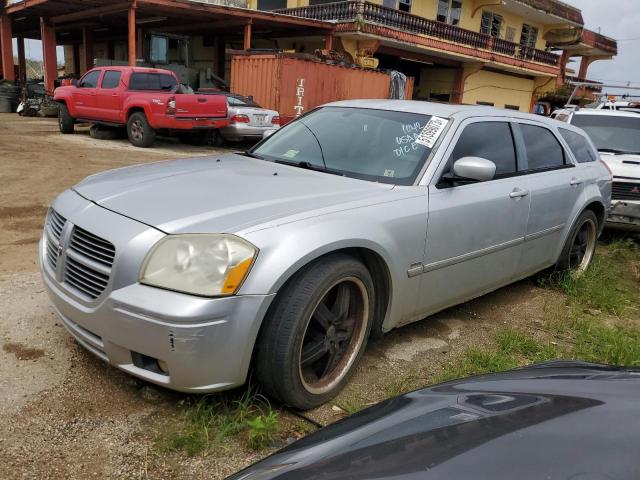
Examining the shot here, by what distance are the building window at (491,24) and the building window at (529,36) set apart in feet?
8.42

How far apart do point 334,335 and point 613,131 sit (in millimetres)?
7203

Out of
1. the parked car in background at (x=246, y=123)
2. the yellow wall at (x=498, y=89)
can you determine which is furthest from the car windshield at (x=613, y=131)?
the yellow wall at (x=498, y=89)

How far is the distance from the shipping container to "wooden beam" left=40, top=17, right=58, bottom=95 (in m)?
9.73

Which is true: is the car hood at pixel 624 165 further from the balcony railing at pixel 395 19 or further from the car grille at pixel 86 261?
the balcony railing at pixel 395 19

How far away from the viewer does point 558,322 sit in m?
4.36

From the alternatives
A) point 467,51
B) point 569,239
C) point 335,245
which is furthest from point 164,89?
point 467,51

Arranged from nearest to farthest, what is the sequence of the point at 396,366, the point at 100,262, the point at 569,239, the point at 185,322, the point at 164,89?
1. the point at 185,322
2. the point at 100,262
3. the point at 396,366
4. the point at 569,239
5. the point at 164,89

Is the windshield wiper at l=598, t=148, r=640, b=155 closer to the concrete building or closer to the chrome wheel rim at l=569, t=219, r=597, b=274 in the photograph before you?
the chrome wheel rim at l=569, t=219, r=597, b=274

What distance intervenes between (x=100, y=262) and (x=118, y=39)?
94.6ft

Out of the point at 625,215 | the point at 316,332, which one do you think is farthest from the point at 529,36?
the point at 316,332

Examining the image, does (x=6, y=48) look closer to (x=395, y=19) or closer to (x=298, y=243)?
(x=395, y=19)

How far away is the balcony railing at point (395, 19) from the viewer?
68.2 ft

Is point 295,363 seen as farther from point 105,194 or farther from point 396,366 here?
point 105,194

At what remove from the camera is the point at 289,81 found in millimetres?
16031
